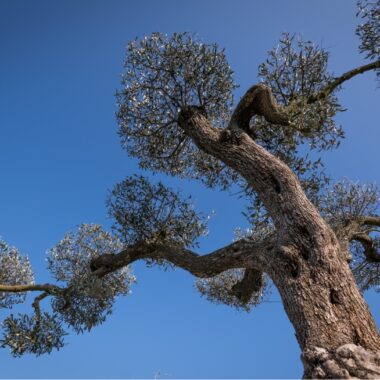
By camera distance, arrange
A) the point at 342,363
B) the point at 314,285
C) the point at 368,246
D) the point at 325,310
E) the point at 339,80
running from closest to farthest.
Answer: the point at 342,363
the point at 325,310
the point at 314,285
the point at 339,80
the point at 368,246

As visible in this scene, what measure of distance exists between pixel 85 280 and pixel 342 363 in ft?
24.8

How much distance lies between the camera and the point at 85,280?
36.1ft

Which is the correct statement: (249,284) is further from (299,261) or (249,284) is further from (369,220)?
(299,261)

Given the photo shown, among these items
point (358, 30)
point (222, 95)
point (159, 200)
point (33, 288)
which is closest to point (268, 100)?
point (222, 95)

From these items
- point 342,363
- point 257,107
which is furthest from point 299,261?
point 257,107

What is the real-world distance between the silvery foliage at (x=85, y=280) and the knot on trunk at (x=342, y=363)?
21.7ft

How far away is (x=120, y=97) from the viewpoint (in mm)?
13492

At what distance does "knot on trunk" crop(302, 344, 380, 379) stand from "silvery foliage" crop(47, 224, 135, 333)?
6601 millimetres

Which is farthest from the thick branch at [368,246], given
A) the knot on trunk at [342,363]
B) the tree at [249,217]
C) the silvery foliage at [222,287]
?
the knot on trunk at [342,363]

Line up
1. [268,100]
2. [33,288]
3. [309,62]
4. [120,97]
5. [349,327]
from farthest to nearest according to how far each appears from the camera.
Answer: [120,97] → [309,62] → [33,288] → [268,100] → [349,327]

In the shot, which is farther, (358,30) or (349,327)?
(358,30)

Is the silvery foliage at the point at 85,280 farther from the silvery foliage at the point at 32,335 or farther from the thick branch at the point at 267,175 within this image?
the thick branch at the point at 267,175

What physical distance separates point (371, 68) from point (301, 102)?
221cm

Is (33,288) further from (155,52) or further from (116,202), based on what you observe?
(155,52)
